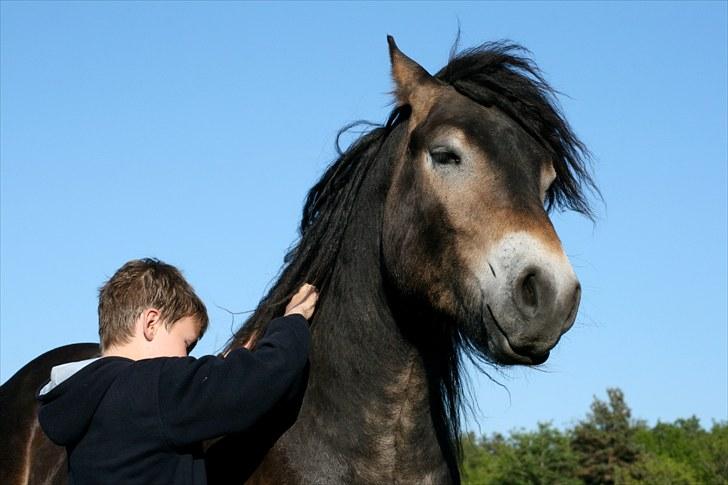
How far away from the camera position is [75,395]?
3.91 m

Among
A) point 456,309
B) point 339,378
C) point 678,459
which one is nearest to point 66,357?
point 339,378

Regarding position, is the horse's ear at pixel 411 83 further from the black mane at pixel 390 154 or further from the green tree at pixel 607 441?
the green tree at pixel 607 441

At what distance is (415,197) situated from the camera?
4594 mm

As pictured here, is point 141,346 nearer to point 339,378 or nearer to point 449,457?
point 339,378

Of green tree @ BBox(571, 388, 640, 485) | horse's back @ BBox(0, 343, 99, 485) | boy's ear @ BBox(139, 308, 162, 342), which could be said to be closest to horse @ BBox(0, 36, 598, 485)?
boy's ear @ BBox(139, 308, 162, 342)

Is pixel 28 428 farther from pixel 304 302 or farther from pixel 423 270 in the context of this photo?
pixel 423 270

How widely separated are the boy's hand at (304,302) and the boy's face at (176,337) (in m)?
0.61

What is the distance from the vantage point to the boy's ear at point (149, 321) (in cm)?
403

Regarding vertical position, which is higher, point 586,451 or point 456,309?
→ point 586,451

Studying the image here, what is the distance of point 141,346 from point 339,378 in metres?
0.99

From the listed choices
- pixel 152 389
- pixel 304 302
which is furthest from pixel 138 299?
pixel 304 302

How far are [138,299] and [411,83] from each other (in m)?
1.83

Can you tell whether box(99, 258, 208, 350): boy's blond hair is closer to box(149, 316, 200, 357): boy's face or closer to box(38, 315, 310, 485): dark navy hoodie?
box(149, 316, 200, 357): boy's face

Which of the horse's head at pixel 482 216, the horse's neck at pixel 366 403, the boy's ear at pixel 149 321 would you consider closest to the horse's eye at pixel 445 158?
the horse's head at pixel 482 216
